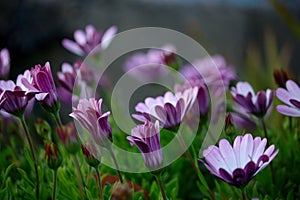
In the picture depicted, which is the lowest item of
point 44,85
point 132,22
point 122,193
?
point 122,193

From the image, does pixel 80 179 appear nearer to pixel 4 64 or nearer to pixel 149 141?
pixel 149 141

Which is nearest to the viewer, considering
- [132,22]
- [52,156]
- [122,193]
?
[122,193]

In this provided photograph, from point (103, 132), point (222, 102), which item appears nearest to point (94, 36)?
point (222, 102)

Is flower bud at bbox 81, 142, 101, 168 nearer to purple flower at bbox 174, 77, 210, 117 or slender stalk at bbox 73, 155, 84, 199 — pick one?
slender stalk at bbox 73, 155, 84, 199

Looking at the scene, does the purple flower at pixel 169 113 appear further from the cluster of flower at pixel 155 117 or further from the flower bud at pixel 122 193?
the flower bud at pixel 122 193

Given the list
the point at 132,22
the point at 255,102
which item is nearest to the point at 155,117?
the point at 255,102

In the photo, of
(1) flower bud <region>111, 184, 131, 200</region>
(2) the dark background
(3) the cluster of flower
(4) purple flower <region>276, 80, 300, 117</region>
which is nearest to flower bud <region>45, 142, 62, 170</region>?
(3) the cluster of flower

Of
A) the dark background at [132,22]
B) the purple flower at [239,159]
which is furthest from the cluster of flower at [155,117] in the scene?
the dark background at [132,22]
